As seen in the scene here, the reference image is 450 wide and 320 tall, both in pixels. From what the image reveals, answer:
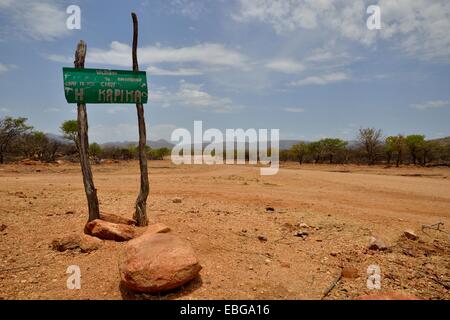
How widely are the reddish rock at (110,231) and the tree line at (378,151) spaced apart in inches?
1463

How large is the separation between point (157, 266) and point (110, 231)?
207 centimetres

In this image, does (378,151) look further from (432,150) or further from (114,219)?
(114,219)

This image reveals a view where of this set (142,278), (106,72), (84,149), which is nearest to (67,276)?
(142,278)

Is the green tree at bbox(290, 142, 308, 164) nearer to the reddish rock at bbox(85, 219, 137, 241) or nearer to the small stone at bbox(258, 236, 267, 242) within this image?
the small stone at bbox(258, 236, 267, 242)

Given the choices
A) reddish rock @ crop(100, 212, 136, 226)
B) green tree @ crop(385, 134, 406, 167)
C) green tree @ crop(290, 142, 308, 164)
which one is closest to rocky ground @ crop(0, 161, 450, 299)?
reddish rock @ crop(100, 212, 136, 226)

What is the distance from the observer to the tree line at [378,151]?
38.3 m

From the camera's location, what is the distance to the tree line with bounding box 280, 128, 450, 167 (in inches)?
1507

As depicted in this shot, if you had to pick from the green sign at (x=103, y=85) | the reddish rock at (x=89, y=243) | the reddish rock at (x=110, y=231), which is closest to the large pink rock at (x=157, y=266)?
the reddish rock at (x=89, y=243)

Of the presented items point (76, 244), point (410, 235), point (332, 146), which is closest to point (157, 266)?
point (76, 244)

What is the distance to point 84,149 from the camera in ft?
18.5

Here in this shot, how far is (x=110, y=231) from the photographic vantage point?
5203mm
